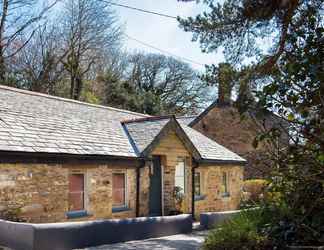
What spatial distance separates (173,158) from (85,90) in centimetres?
1981

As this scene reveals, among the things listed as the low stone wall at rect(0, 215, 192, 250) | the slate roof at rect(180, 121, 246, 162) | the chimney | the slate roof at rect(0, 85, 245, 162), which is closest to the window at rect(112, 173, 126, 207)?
the slate roof at rect(0, 85, 245, 162)

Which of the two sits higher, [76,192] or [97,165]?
[97,165]

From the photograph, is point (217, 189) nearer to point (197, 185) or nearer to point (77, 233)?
point (197, 185)

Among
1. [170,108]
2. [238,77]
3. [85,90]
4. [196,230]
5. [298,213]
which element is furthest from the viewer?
[170,108]

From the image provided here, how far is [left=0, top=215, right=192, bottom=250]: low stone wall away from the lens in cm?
909

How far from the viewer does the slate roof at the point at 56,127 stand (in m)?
12.0

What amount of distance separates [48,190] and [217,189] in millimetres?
9450

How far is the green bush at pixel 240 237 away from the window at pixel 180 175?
848 cm

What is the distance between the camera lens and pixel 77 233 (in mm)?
9977

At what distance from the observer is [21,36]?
29703 millimetres

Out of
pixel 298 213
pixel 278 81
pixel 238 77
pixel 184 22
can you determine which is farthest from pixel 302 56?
pixel 184 22

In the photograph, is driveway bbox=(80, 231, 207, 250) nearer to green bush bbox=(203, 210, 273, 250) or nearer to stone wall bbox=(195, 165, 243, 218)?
green bush bbox=(203, 210, 273, 250)

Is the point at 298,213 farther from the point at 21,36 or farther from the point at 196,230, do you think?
the point at 21,36

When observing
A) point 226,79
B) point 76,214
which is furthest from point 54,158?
point 226,79
